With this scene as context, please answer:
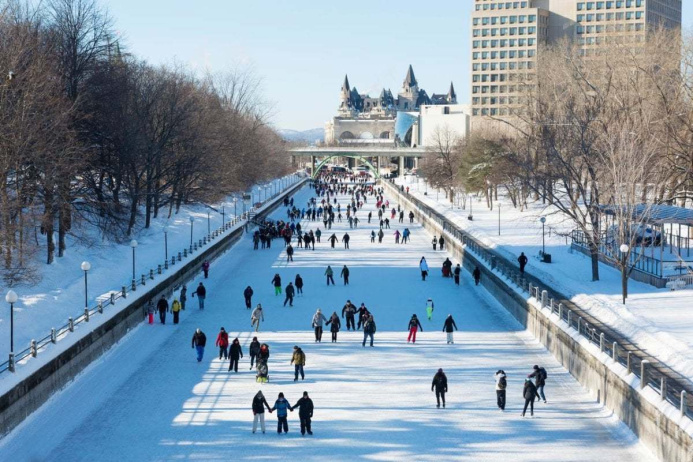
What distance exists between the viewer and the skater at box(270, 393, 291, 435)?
18250mm

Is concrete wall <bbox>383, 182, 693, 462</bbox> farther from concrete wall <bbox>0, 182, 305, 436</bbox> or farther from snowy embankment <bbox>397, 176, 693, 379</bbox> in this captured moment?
concrete wall <bbox>0, 182, 305, 436</bbox>

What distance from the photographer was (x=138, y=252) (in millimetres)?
45125

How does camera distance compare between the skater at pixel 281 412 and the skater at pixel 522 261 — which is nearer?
the skater at pixel 281 412

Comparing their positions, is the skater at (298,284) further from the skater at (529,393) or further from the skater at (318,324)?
the skater at (529,393)

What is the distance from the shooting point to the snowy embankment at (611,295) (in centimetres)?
2219

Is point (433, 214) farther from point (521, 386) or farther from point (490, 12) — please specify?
point (490, 12)

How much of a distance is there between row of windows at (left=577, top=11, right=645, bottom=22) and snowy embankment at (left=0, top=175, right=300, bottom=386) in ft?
291

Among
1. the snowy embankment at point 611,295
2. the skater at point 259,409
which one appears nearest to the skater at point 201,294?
the snowy embankment at point 611,295

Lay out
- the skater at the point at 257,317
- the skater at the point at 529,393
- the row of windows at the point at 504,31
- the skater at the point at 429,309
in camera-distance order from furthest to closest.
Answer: the row of windows at the point at 504,31 < the skater at the point at 429,309 < the skater at the point at 257,317 < the skater at the point at 529,393

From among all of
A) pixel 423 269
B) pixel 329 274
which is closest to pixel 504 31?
pixel 423 269

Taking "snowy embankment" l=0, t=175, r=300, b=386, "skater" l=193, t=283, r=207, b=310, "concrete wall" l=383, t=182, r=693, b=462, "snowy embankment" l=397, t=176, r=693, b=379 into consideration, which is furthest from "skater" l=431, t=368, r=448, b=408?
"skater" l=193, t=283, r=207, b=310

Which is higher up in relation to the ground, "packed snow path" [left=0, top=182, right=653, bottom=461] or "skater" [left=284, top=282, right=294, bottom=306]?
"skater" [left=284, top=282, right=294, bottom=306]

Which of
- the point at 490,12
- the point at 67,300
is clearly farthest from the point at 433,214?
the point at 490,12

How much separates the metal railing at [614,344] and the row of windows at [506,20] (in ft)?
328
